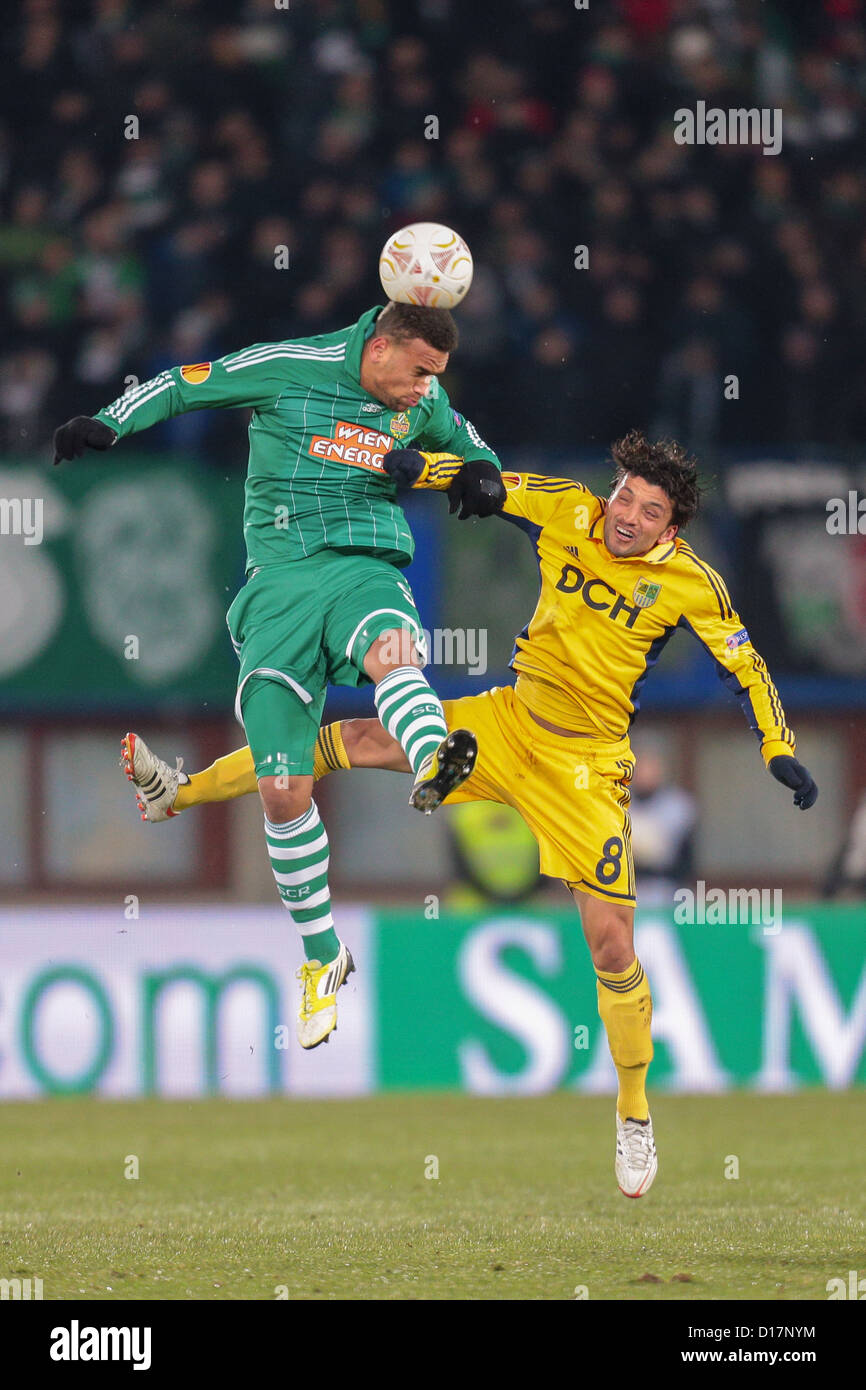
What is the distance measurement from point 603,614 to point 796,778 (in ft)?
3.41

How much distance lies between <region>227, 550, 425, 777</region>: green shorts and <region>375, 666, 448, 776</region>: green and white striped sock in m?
0.27

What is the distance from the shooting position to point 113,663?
15383mm

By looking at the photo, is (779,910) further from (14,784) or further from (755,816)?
(14,784)

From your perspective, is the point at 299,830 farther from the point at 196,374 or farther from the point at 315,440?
the point at 196,374

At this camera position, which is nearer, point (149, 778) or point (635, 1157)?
point (635, 1157)

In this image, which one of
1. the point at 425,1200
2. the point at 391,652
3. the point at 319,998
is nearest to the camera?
the point at 391,652

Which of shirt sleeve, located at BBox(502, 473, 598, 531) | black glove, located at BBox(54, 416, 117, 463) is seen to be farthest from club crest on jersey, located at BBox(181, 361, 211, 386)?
shirt sleeve, located at BBox(502, 473, 598, 531)

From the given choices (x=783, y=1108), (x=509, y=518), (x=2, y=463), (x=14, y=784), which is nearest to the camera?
(x=509, y=518)

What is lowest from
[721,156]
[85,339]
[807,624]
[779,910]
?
[779,910]

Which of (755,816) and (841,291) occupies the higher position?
(841,291)

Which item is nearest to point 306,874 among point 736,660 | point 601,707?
point 601,707

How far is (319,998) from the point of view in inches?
316

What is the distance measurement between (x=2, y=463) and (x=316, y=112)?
3.88 m

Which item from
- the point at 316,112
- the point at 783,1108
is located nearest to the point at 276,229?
the point at 316,112
